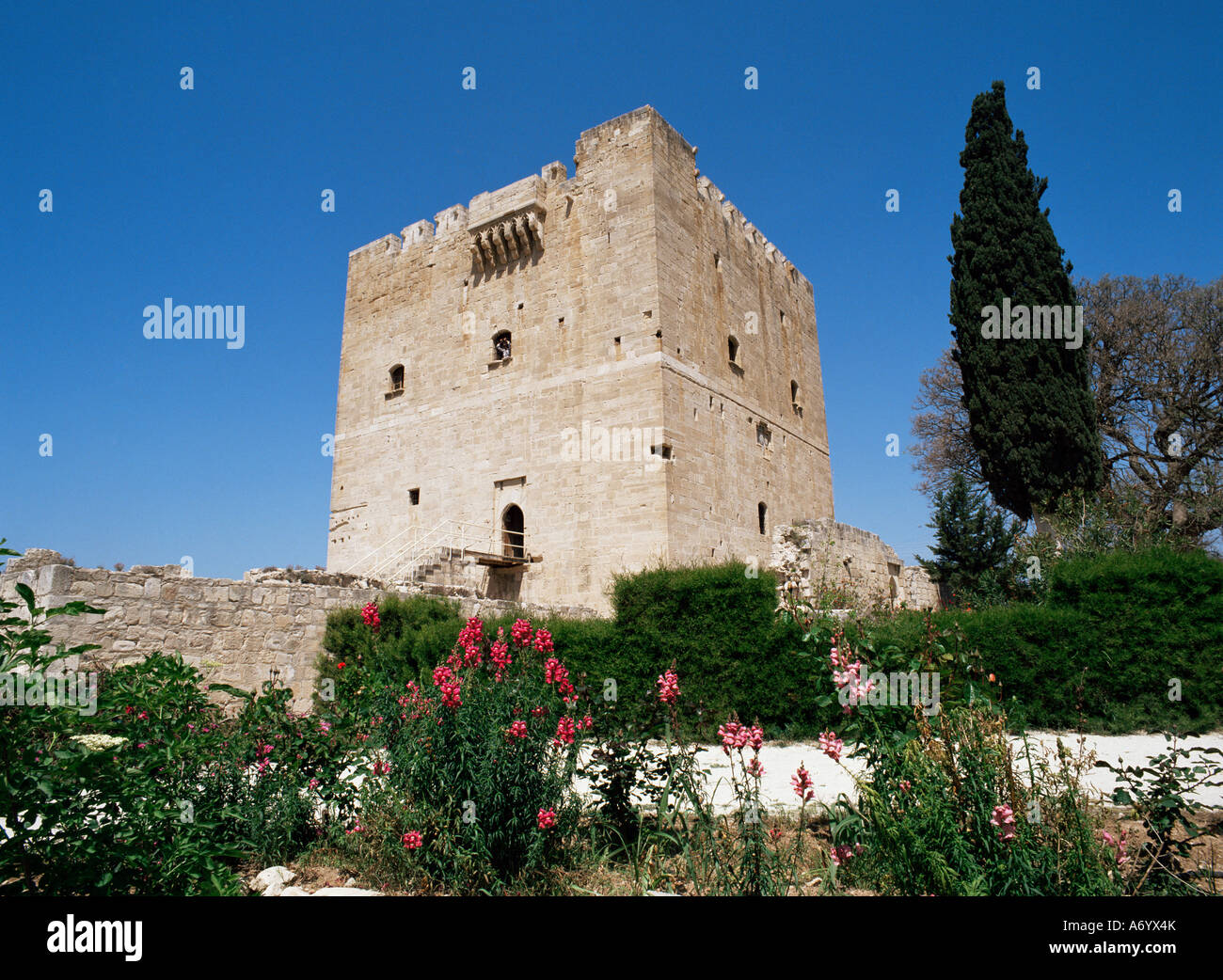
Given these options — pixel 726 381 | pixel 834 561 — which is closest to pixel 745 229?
pixel 726 381

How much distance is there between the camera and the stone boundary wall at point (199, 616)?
29.6 feet

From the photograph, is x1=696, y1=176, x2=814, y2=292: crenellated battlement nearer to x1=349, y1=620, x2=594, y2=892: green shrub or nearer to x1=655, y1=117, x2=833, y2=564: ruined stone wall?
x1=655, y1=117, x2=833, y2=564: ruined stone wall

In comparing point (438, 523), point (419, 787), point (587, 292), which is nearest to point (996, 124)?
point (587, 292)

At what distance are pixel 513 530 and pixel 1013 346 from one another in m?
14.1

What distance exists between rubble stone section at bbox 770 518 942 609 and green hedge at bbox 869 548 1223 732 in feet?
24.9

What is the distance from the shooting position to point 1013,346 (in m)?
18.6

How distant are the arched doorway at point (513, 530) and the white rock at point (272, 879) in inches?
513

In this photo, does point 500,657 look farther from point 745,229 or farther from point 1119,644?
point 745,229

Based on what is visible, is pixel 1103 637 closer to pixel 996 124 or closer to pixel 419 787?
pixel 419 787

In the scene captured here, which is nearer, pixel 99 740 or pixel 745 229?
pixel 99 740

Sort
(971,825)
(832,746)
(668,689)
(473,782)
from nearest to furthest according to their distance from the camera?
(971,825)
(473,782)
(832,746)
(668,689)

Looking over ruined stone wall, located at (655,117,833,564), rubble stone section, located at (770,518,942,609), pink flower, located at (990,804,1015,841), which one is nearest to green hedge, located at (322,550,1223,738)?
pink flower, located at (990,804,1015,841)

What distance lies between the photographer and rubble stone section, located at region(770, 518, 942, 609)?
17625 millimetres
